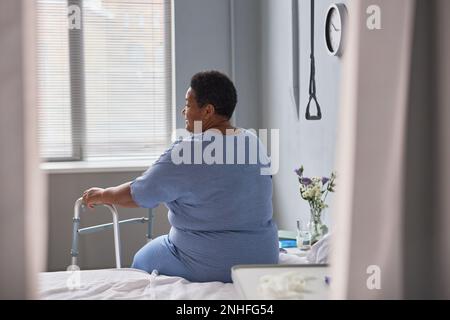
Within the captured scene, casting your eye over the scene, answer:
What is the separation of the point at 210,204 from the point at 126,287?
1.23ft

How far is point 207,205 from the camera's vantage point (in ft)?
6.34

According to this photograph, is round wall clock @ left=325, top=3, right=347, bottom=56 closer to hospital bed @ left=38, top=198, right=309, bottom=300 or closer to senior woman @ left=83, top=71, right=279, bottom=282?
senior woman @ left=83, top=71, right=279, bottom=282

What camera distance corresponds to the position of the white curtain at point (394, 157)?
118cm

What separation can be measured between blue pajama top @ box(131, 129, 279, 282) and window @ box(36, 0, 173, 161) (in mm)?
1970

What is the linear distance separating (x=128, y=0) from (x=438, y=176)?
298 centimetres

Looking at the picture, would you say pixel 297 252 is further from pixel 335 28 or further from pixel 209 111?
pixel 335 28

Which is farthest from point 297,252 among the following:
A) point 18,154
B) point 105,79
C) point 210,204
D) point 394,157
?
point 105,79

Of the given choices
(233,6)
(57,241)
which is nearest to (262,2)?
(233,6)

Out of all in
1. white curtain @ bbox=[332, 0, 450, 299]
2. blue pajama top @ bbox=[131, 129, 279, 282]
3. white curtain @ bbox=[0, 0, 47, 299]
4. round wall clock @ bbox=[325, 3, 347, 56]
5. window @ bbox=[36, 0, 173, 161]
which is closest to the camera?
white curtain @ bbox=[0, 0, 47, 299]

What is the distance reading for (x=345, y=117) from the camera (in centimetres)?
121

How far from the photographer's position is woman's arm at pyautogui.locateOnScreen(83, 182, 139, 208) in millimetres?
1957

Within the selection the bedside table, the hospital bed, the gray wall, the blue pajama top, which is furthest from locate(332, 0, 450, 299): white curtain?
the gray wall

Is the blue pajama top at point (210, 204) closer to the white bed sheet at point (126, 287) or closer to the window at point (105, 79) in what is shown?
the white bed sheet at point (126, 287)

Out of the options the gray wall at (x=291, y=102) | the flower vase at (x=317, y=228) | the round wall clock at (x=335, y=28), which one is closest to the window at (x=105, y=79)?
the gray wall at (x=291, y=102)
